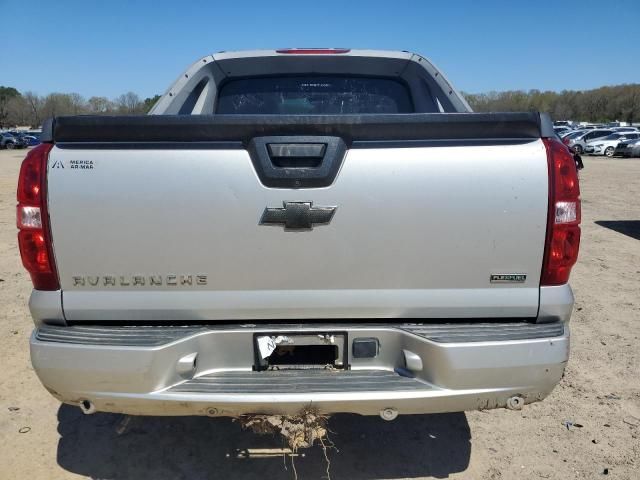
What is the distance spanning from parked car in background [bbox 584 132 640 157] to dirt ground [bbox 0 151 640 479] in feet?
123

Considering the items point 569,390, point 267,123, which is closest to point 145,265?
point 267,123

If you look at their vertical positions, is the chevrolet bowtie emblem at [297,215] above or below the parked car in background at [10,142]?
above

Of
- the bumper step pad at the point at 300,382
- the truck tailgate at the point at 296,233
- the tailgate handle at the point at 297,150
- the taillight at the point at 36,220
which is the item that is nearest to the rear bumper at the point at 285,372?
the bumper step pad at the point at 300,382

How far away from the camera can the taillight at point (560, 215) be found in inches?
85.1

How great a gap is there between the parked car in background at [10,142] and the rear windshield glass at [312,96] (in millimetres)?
53934

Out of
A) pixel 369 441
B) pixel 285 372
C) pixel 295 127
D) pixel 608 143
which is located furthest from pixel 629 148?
pixel 285 372

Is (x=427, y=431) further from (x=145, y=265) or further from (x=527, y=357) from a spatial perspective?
(x=145, y=265)

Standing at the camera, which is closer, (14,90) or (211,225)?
(211,225)

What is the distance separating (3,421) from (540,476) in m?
3.26

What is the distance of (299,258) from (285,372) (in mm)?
523

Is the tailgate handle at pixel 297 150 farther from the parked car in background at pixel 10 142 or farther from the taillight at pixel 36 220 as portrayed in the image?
the parked car in background at pixel 10 142

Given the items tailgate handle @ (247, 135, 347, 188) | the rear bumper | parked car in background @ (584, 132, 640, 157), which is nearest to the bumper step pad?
the rear bumper

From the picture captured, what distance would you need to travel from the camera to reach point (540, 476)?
2.81 meters

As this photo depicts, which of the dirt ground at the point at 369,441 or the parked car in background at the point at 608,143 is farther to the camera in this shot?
the parked car in background at the point at 608,143
